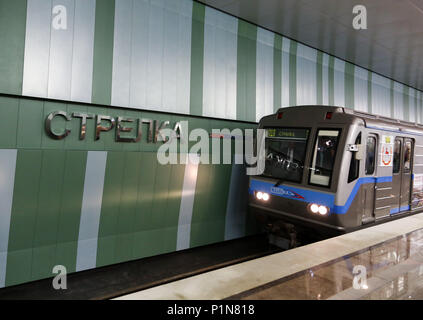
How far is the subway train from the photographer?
4.54 metres

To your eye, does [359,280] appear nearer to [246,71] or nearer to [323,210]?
[323,210]

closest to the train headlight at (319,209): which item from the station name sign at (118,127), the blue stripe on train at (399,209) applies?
the blue stripe on train at (399,209)

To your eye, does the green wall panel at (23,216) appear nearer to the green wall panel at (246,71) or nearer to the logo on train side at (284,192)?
the logo on train side at (284,192)

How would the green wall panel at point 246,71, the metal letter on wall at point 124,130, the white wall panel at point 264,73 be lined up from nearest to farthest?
the metal letter on wall at point 124,130 < the green wall panel at point 246,71 < the white wall panel at point 264,73

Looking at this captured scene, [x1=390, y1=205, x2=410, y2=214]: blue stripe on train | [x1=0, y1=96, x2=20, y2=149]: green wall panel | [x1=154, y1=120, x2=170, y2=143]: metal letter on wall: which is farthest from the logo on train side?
[x1=0, y1=96, x2=20, y2=149]: green wall panel

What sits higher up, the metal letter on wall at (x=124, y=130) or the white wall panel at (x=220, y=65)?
the white wall panel at (x=220, y=65)

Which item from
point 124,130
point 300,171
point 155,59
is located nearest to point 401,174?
point 300,171

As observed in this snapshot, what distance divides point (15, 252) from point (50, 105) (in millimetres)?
1959

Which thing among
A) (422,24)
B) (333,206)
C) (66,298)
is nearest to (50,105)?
(66,298)

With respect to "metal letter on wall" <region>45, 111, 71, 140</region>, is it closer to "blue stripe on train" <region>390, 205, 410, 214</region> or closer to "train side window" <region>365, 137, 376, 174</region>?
"train side window" <region>365, 137, 376, 174</region>

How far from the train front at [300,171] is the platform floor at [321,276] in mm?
645

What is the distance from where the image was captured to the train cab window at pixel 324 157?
4629mm

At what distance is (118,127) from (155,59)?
133 centimetres

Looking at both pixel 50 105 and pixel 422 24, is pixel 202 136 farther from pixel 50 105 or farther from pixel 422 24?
pixel 422 24
